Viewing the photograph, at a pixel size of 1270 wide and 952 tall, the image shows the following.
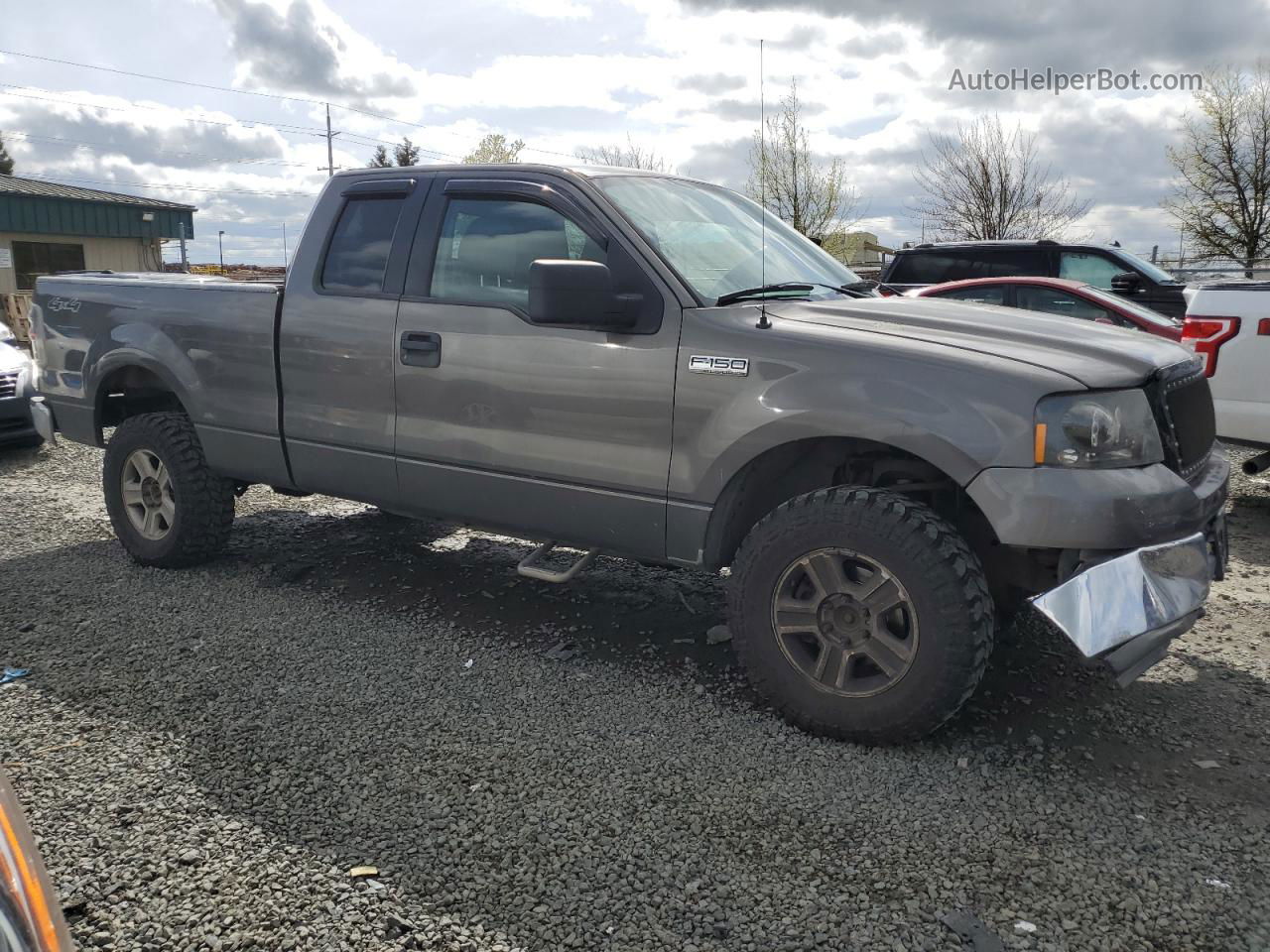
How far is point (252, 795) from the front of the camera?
309 cm

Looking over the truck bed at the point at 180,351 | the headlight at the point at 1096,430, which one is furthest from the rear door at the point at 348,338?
the headlight at the point at 1096,430

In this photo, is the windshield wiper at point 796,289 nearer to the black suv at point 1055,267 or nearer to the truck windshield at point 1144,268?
the black suv at point 1055,267

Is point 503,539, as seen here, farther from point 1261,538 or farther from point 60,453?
point 60,453

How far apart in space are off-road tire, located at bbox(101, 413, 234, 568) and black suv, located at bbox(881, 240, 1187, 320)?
799 cm

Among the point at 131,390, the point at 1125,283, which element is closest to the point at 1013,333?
the point at 131,390

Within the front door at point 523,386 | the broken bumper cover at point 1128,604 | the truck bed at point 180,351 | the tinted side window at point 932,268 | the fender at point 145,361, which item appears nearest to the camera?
the broken bumper cover at point 1128,604

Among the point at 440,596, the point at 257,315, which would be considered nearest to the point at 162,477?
the point at 257,315

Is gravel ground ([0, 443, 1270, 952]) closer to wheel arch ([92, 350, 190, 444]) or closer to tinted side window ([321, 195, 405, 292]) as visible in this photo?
wheel arch ([92, 350, 190, 444])

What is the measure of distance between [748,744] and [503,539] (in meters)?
2.91

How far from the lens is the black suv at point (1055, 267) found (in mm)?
10836

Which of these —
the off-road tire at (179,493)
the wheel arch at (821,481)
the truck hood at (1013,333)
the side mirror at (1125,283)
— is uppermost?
the side mirror at (1125,283)

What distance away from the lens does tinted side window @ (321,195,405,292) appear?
4.48 metres

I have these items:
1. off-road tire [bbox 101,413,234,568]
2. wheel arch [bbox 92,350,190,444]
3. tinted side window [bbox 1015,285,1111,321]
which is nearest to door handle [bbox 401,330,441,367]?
wheel arch [bbox 92,350,190,444]

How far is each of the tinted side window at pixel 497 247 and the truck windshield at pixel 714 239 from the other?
0.25 m
